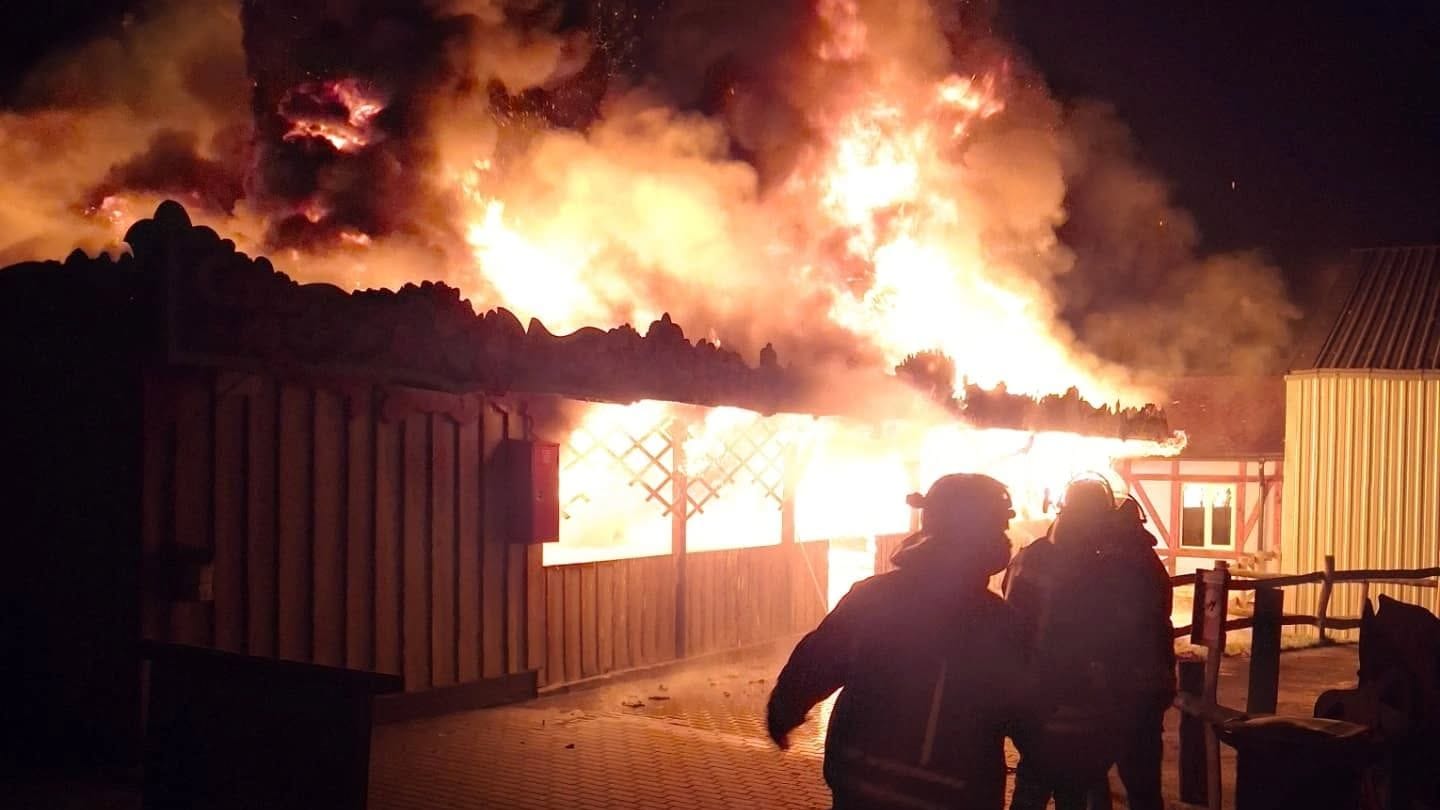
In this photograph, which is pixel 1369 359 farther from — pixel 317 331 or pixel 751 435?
pixel 317 331

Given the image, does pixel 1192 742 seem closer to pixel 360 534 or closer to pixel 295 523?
pixel 360 534

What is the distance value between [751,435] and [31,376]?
7042mm

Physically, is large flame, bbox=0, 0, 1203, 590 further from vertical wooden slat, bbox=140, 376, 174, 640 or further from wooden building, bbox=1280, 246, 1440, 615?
vertical wooden slat, bbox=140, 376, 174, 640

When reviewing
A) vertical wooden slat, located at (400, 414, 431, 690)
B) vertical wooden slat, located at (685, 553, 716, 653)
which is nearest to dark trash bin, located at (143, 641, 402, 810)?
vertical wooden slat, located at (400, 414, 431, 690)

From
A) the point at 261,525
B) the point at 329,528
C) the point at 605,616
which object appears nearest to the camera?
the point at 261,525

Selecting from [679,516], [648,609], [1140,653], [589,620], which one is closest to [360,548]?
[589,620]

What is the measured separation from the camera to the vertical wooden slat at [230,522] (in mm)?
7141

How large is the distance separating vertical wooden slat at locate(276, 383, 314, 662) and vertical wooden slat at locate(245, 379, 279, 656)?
0.07m

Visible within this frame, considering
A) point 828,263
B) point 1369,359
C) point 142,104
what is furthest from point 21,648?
point 1369,359

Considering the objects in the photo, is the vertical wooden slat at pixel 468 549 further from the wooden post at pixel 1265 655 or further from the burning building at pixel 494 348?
the wooden post at pixel 1265 655

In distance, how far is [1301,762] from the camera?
460cm

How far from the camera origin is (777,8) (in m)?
16.8

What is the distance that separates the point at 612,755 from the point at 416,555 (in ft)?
6.97

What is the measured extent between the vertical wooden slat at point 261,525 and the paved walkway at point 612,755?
1099 mm
